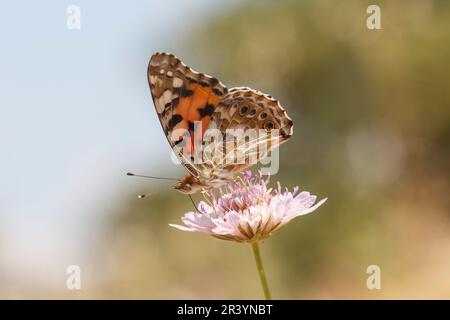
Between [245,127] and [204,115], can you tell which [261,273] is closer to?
[245,127]

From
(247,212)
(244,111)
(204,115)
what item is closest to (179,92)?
(204,115)

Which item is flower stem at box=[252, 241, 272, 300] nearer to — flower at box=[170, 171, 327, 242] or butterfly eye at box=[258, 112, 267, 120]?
flower at box=[170, 171, 327, 242]

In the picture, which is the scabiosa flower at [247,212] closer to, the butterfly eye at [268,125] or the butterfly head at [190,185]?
the butterfly head at [190,185]

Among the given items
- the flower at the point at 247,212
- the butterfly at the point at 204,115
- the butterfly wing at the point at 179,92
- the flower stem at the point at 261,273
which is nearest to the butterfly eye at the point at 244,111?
the butterfly at the point at 204,115

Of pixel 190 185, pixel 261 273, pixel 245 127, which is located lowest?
pixel 261 273

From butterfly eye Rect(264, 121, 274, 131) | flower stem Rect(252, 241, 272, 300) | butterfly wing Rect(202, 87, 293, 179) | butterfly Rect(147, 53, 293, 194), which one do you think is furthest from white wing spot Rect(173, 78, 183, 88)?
flower stem Rect(252, 241, 272, 300)

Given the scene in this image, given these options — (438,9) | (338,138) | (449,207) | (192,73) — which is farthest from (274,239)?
(192,73)
